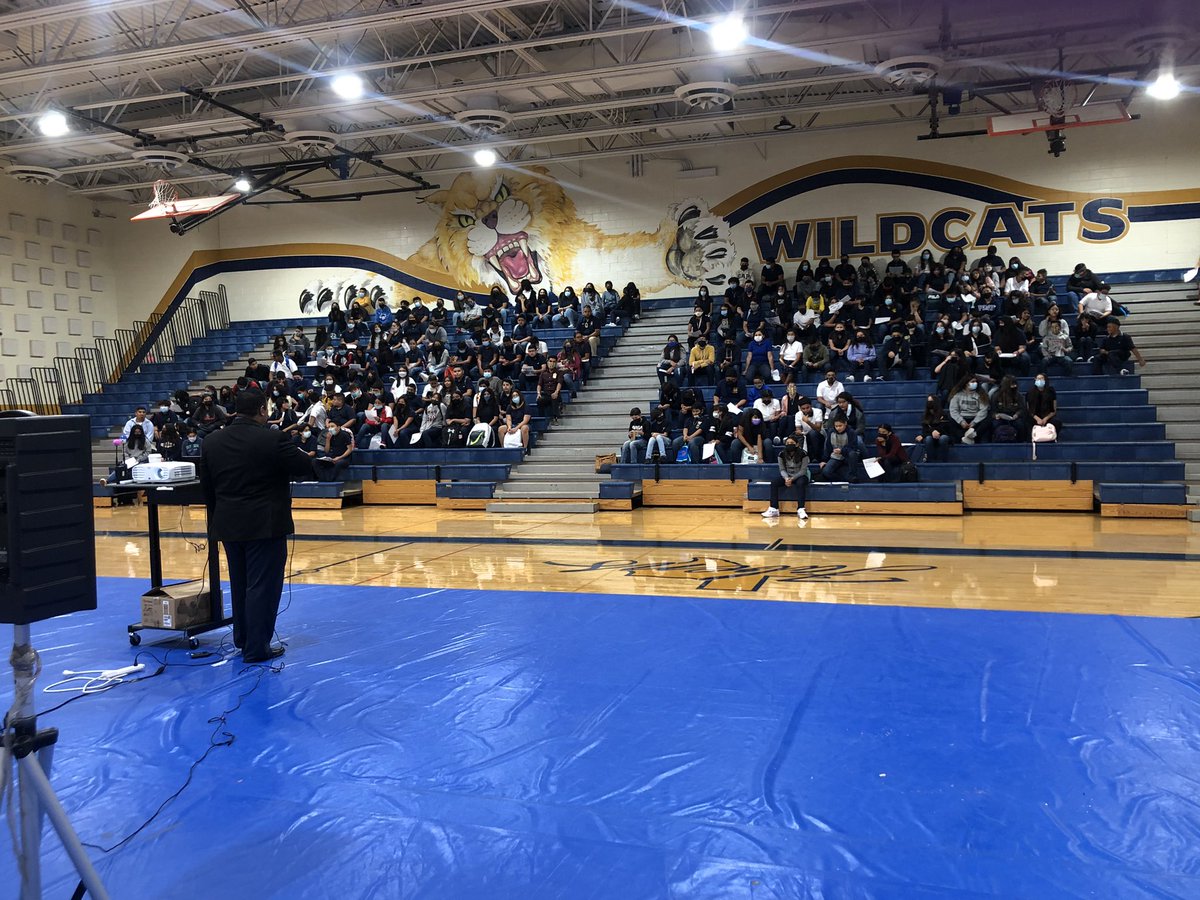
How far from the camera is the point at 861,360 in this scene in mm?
15391

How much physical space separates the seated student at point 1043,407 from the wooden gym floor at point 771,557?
200 centimetres

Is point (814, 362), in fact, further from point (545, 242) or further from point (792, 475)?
point (545, 242)

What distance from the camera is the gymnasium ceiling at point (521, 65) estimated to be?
12.9 metres

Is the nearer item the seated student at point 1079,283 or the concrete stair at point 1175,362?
the concrete stair at point 1175,362

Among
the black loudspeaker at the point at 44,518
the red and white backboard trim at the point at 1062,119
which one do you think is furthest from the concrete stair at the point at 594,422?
the black loudspeaker at the point at 44,518

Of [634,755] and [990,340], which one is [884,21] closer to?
[990,340]

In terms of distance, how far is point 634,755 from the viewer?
145 inches

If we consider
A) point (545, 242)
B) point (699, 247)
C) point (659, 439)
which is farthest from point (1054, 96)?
point (545, 242)

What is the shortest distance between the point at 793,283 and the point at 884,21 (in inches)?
284

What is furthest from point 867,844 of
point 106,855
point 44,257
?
point 44,257

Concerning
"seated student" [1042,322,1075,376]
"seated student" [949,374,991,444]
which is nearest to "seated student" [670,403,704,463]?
"seated student" [949,374,991,444]

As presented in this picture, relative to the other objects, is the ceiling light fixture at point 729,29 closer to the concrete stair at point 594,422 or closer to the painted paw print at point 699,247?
the concrete stair at point 594,422

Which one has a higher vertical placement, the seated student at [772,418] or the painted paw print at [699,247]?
the painted paw print at [699,247]

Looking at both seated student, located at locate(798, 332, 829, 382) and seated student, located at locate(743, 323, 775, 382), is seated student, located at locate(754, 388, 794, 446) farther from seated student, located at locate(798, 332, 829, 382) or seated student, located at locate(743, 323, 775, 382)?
seated student, located at locate(798, 332, 829, 382)
